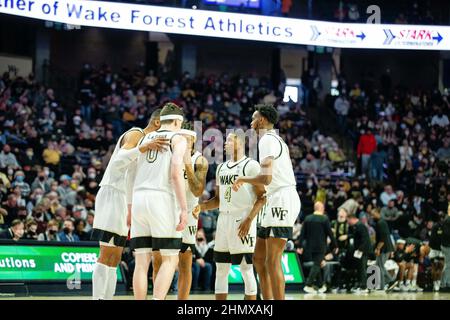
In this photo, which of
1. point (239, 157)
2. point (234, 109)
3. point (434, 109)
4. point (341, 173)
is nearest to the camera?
point (239, 157)

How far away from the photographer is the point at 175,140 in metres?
9.30

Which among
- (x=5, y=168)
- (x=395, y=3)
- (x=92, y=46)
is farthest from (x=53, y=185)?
(x=395, y=3)

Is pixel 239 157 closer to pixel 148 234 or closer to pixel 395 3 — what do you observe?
pixel 148 234

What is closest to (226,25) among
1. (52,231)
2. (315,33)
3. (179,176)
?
(315,33)

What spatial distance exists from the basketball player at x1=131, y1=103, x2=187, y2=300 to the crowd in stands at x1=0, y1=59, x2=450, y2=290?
7.30 meters

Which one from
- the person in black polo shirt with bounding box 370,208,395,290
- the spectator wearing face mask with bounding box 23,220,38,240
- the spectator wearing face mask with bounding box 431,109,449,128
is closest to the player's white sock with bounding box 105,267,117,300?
the spectator wearing face mask with bounding box 23,220,38,240

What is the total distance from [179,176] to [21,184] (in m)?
11.5

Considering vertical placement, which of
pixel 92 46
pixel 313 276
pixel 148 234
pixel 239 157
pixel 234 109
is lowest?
pixel 313 276

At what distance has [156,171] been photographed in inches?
368

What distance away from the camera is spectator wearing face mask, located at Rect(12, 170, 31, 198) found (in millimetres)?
19808

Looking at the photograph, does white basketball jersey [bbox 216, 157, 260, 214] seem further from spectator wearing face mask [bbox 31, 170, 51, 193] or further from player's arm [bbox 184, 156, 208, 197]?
spectator wearing face mask [bbox 31, 170, 51, 193]

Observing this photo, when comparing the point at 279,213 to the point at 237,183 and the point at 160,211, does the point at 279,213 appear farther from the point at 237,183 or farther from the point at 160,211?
the point at 160,211

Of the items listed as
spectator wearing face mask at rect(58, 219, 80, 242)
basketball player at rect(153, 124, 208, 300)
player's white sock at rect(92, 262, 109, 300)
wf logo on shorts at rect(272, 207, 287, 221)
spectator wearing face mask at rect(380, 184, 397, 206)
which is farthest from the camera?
spectator wearing face mask at rect(380, 184, 397, 206)
